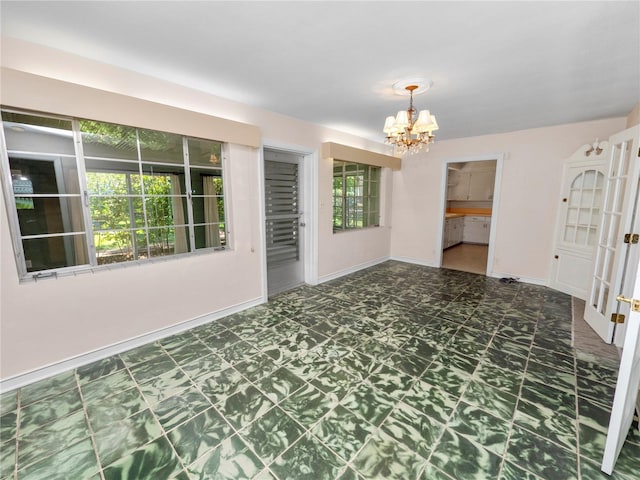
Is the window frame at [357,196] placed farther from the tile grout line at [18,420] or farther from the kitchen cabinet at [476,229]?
the tile grout line at [18,420]

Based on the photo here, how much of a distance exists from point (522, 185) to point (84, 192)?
5574 millimetres

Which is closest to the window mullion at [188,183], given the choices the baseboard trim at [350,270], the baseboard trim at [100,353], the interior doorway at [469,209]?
the baseboard trim at [100,353]

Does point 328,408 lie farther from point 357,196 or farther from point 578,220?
point 578,220

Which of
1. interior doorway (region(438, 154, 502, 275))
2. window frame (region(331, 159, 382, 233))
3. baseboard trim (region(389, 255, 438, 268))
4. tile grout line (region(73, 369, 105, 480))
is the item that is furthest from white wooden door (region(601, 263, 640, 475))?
interior doorway (region(438, 154, 502, 275))

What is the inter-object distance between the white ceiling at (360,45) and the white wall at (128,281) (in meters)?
0.14

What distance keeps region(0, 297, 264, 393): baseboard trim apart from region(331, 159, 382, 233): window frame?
244cm

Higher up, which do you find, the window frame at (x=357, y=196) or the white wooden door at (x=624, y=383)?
the window frame at (x=357, y=196)

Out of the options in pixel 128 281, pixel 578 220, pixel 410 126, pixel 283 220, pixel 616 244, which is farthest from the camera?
pixel 283 220

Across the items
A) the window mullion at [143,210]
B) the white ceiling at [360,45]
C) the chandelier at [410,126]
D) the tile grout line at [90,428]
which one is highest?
the white ceiling at [360,45]

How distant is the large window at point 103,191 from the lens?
1.97m

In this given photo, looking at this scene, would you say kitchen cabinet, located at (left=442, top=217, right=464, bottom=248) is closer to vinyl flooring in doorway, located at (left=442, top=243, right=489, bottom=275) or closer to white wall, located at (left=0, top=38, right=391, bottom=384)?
vinyl flooring in doorway, located at (left=442, top=243, right=489, bottom=275)

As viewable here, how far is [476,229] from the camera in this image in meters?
7.54

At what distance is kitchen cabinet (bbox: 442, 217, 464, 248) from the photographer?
258 inches

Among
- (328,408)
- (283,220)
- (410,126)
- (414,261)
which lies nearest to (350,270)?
(414,261)
